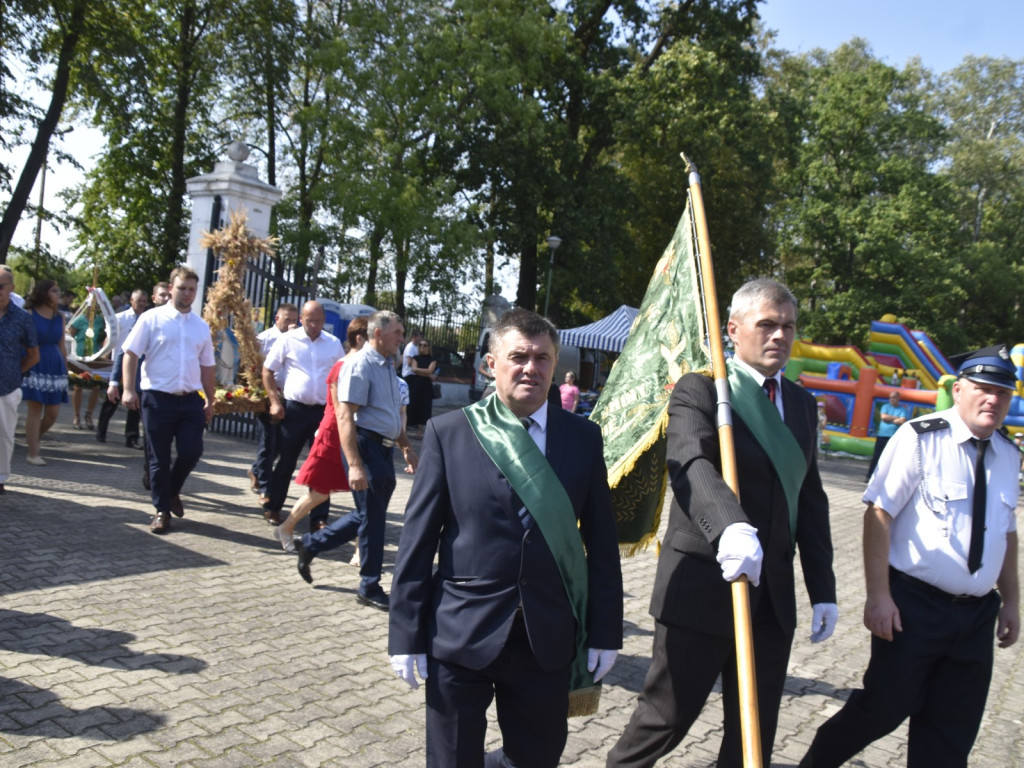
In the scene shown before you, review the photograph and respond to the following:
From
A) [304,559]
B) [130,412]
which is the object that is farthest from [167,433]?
[130,412]

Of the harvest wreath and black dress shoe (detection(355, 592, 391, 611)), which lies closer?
black dress shoe (detection(355, 592, 391, 611))

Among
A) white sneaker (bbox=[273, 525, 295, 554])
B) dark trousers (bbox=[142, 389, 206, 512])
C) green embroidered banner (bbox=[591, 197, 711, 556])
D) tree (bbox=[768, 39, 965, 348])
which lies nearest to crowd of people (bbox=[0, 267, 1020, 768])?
green embroidered banner (bbox=[591, 197, 711, 556])

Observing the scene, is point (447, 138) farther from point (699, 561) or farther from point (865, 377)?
point (699, 561)

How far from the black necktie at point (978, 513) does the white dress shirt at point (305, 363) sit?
5.44 meters

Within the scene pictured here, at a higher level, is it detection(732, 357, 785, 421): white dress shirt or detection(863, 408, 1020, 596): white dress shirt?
detection(732, 357, 785, 421): white dress shirt

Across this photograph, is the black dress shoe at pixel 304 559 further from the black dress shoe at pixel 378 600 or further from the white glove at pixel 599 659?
the white glove at pixel 599 659

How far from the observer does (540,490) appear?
2.68 meters

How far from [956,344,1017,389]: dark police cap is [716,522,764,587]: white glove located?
1251mm

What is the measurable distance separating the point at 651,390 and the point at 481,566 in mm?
1496

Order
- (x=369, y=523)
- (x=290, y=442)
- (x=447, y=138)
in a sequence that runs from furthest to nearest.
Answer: (x=447, y=138), (x=290, y=442), (x=369, y=523)

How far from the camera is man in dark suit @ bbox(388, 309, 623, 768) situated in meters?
2.66

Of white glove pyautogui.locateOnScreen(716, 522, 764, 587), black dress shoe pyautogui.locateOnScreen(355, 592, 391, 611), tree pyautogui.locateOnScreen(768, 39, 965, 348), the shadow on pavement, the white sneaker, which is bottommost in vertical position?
the shadow on pavement

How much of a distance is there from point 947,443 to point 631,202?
83.9ft

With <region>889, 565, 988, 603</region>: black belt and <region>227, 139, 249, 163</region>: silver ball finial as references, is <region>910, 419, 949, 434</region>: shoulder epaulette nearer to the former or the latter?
<region>889, 565, 988, 603</region>: black belt
